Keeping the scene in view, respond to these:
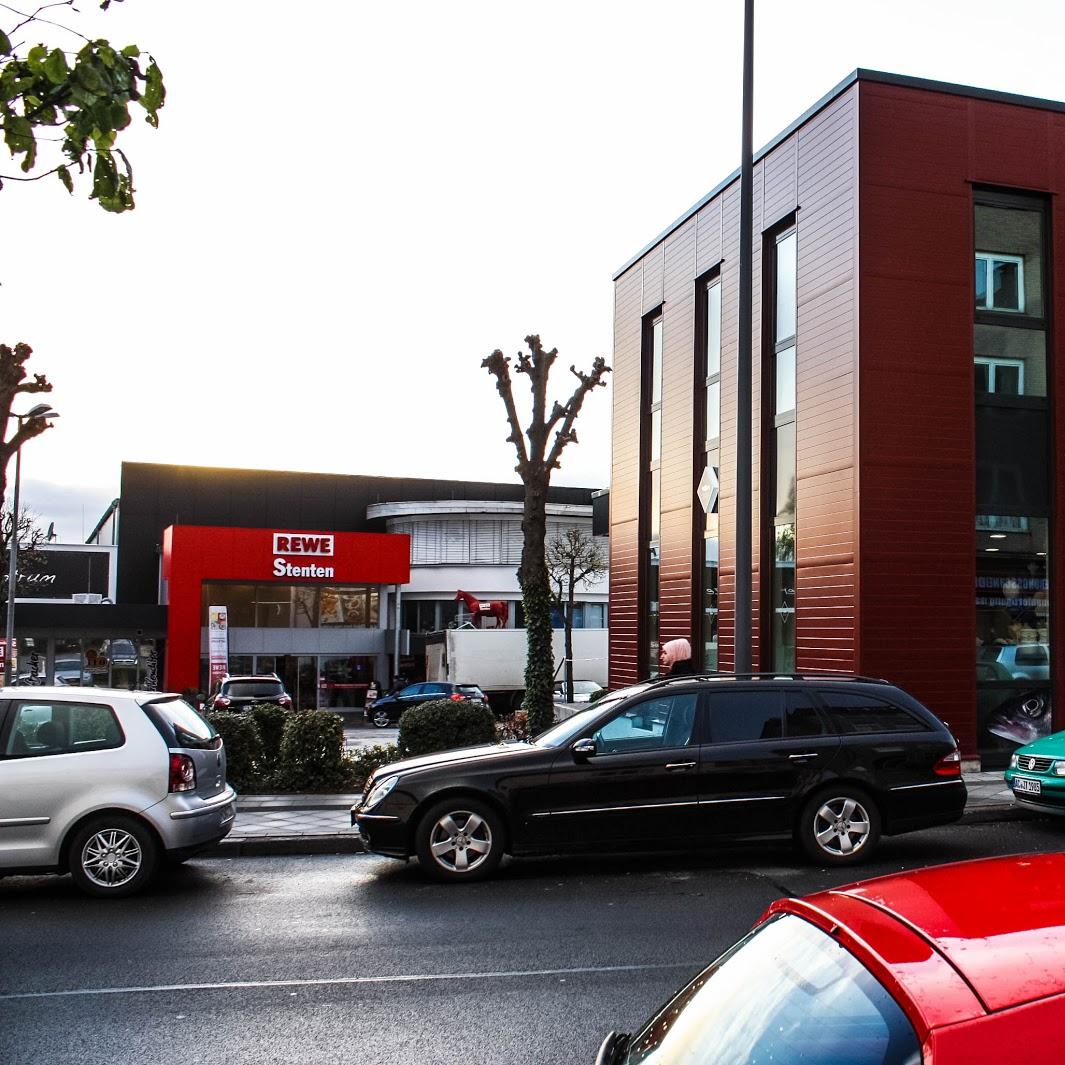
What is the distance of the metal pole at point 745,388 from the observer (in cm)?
1291

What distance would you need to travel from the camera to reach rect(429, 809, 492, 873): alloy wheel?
30.1 ft

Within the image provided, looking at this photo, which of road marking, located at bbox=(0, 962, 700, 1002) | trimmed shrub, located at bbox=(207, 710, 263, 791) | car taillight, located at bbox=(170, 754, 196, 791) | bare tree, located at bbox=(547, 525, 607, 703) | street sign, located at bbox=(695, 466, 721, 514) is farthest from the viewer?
bare tree, located at bbox=(547, 525, 607, 703)

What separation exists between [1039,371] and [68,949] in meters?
13.8

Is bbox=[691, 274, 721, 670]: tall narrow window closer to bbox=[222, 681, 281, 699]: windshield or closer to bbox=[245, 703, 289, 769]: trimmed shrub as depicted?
bbox=[245, 703, 289, 769]: trimmed shrub

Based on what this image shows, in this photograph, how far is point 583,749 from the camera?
30.7ft

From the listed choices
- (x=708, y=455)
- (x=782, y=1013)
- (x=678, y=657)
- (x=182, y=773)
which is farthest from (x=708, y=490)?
(x=782, y=1013)

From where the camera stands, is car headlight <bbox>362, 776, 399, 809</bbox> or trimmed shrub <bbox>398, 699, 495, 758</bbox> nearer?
car headlight <bbox>362, 776, 399, 809</bbox>

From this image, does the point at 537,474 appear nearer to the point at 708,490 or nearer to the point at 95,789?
the point at 708,490

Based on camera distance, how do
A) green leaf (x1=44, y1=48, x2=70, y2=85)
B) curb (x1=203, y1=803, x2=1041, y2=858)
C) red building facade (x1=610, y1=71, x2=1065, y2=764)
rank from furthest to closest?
red building facade (x1=610, y1=71, x2=1065, y2=764) → curb (x1=203, y1=803, x2=1041, y2=858) → green leaf (x1=44, y1=48, x2=70, y2=85)

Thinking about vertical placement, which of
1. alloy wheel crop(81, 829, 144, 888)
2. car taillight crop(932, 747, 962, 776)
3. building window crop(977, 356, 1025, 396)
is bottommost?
alloy wheel crop(81, 829, 144, 888)

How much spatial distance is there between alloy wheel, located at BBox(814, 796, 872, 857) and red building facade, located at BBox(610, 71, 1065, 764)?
5325mm

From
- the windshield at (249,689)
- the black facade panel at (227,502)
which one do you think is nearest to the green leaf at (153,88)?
the windshield at (249,689)

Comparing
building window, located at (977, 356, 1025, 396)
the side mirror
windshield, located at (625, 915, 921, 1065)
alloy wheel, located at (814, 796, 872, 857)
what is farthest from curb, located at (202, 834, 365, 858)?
building window, located at (977, 356, 1025, 396)

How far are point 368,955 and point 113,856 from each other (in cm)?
270
